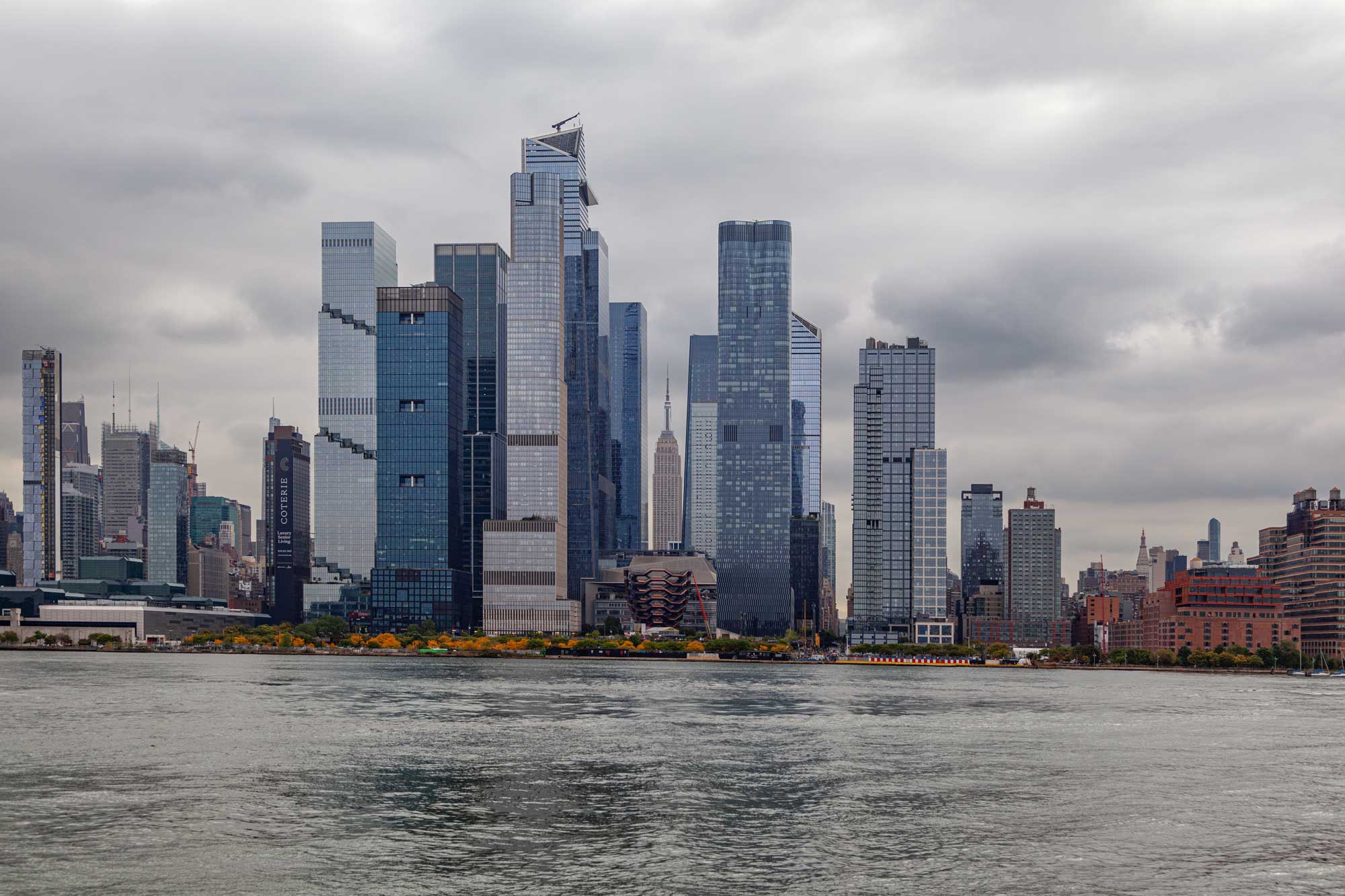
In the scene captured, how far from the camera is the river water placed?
61.4 meters

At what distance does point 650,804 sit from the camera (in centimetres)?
8044

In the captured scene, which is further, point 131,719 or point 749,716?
point 749,716

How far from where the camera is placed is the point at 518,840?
6856 centimetres

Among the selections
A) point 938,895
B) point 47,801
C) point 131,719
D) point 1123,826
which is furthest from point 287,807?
point 131,719

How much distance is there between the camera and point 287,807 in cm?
7762

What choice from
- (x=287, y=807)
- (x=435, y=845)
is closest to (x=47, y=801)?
(x=287, y=807)

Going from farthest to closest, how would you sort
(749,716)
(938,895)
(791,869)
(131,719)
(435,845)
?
(749,716)
(131,719)
(435,845)
(791,869)
(938,895)

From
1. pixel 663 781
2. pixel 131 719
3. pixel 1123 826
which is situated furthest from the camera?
pixel 131 719

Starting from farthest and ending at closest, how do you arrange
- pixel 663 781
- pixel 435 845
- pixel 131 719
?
pixel 131 719 → pixel 663 781 → pixel 435 845

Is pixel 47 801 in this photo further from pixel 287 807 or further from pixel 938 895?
pixel 938 895

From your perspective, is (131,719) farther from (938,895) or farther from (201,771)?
(938,895)

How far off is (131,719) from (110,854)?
236 feet

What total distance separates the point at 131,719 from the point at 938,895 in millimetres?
96515

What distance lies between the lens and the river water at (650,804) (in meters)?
61.4
